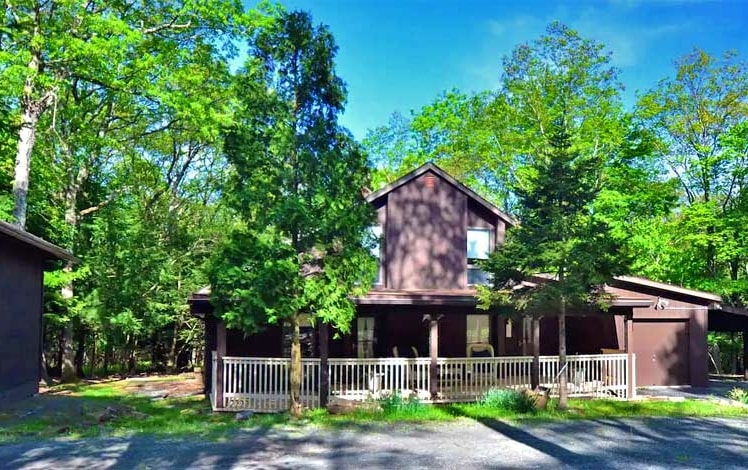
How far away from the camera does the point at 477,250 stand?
1883cm

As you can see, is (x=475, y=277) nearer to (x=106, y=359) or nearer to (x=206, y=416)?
(x=206, y=416)

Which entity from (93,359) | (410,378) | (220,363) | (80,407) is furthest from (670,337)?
(93,359)

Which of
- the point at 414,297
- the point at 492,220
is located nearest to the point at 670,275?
the point at 492,220

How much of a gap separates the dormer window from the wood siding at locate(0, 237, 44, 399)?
1212cm

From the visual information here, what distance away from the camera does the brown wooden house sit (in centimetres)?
1753

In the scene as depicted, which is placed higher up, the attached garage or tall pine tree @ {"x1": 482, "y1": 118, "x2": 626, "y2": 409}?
tall pine tree @ {"x1": 482, "y1": 118, "x2": 626, "y2": 409}

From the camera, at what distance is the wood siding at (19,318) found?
1436 cm

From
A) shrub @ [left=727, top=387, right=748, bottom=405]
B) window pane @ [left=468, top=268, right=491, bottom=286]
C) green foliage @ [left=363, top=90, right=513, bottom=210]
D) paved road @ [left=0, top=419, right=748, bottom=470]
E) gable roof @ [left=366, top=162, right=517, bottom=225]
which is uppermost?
green foliage @ [left=363, top=90, right=513, bottom=210]

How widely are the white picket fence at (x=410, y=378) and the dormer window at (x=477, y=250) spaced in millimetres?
3533

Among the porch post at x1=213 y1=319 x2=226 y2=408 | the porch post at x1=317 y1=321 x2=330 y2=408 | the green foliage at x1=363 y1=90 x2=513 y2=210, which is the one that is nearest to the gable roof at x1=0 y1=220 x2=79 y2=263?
the porch post at x1=213 y1=319 x2=226 y2=408

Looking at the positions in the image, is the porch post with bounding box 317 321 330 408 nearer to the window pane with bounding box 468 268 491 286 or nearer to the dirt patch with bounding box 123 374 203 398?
the dirt patch with bounding box 123 374 203 398

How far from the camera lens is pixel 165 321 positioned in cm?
2359

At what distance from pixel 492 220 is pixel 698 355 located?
23.0 feet

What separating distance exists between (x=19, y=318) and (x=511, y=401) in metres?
12.0
